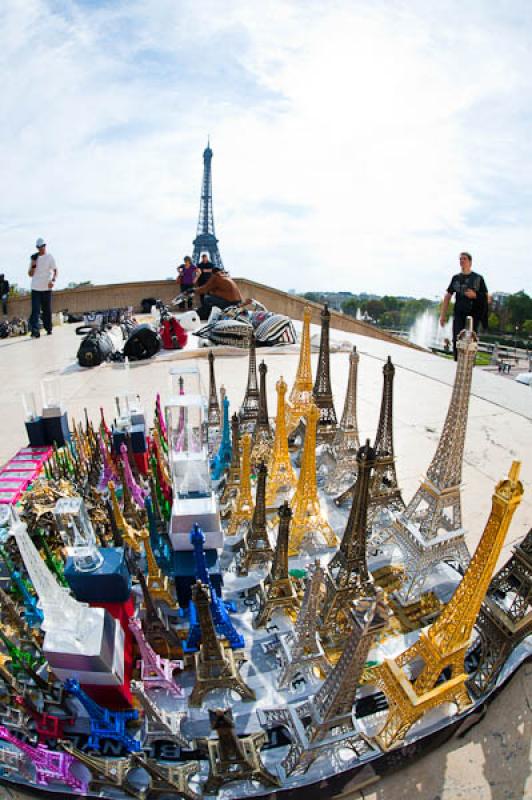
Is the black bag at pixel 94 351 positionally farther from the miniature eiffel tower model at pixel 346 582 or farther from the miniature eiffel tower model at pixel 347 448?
the miniature eiffel tower model at pixel 346 582

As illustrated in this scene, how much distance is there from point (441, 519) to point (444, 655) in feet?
4.80

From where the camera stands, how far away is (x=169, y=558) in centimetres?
395

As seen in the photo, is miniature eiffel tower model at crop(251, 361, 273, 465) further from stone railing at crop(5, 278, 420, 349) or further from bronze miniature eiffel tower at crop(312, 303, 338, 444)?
stone railing at crop(5, 278, 420, 349)

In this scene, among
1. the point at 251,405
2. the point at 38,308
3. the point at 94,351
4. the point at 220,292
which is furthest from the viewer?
the point at 220,292

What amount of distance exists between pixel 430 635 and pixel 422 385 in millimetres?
8132

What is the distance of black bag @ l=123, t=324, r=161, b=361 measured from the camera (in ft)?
41.2

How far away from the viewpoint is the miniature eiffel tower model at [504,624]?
3.16 metres

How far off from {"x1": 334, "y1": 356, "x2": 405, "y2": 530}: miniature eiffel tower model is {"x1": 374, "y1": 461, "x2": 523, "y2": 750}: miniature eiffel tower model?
187 centimetres

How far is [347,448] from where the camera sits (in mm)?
5898

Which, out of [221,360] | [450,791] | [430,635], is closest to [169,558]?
[430,635]

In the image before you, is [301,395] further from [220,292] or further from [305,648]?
[220,292]

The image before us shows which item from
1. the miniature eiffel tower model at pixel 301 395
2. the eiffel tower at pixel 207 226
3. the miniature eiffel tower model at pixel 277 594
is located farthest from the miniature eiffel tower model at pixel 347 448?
the eiffel tower at pixel 207 226

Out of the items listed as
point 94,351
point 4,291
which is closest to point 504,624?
point 94,351

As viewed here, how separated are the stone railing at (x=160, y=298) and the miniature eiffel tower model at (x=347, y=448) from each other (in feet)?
52.7
